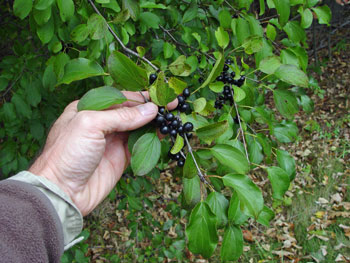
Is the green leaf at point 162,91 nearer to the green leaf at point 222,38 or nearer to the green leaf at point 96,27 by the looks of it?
the green leaf at point 96,27

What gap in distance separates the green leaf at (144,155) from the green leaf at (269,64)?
0.62 meters

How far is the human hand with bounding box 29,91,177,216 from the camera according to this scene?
1.09m

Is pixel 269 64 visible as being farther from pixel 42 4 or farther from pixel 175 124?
pixel 42 4

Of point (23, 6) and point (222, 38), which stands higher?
point (23, 6)

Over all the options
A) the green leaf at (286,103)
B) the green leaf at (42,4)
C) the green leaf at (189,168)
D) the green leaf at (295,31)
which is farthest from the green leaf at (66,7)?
the green leaf at (295,31)

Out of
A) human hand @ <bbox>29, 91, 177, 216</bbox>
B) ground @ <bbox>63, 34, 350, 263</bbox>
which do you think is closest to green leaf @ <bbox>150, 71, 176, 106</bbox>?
human hand @ <bbox>29, 91, 177, 216</bbox>

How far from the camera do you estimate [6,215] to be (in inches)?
33.6

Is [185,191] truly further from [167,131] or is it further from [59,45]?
[59,45]

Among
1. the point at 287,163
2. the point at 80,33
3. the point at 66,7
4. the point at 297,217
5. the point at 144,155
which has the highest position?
the point at 66,7

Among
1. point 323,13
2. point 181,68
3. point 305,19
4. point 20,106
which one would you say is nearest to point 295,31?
point 305,19

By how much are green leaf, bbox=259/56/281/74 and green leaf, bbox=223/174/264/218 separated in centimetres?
55

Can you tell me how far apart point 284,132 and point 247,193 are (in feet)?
2.28

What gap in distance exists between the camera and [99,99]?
3.00 feet

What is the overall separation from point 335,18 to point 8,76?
234 inches
